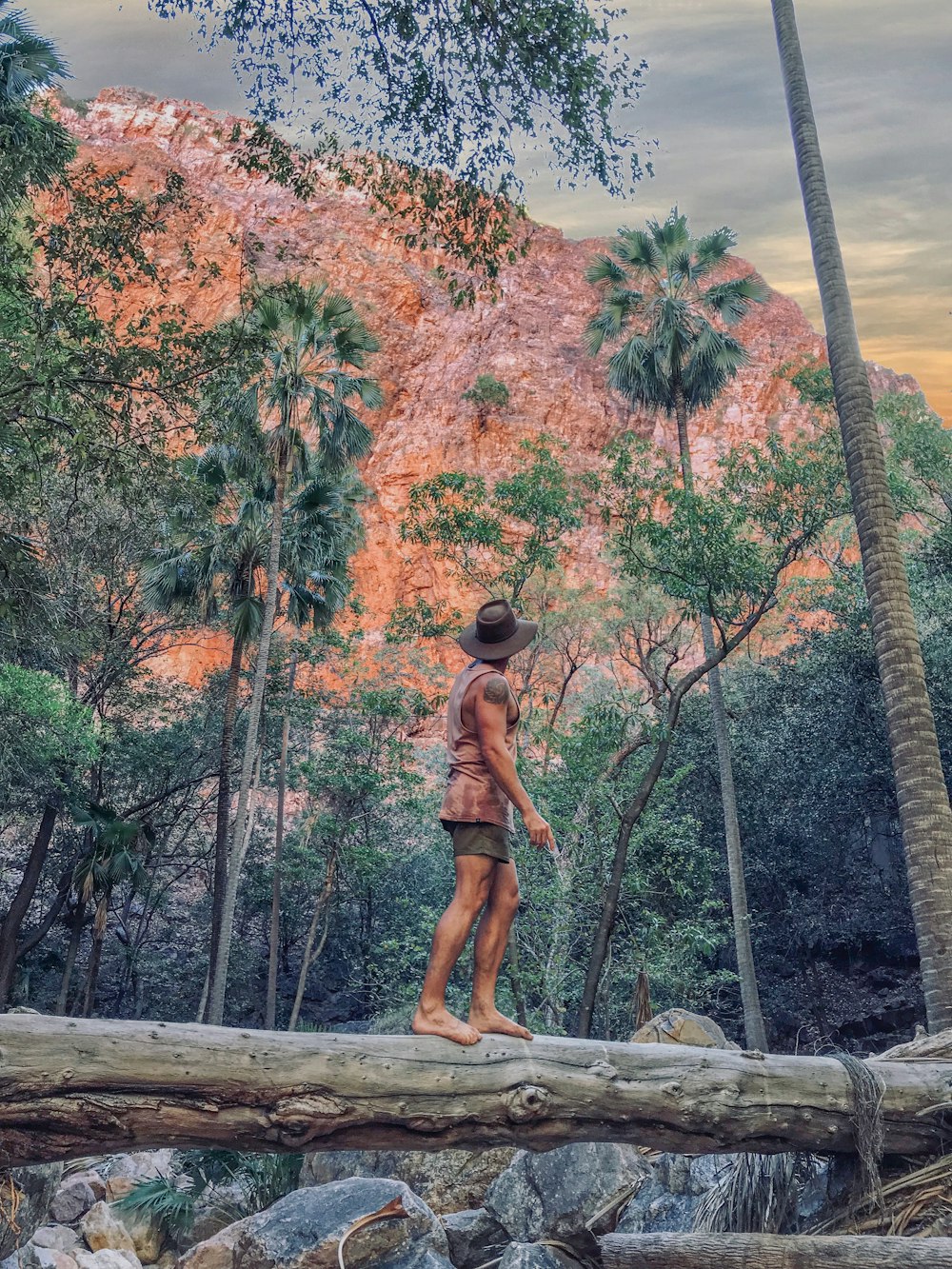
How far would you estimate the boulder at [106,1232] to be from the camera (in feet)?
31.2

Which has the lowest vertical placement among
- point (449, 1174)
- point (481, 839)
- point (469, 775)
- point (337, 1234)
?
point (449, 1174)

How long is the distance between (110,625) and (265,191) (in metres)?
49.6

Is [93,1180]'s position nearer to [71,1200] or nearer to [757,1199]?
[71,1200]

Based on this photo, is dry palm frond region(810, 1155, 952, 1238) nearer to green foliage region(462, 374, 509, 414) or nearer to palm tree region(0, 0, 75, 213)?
palm tree region(0, 0, 75, 213)

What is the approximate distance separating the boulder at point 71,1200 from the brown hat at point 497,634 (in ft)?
30.6

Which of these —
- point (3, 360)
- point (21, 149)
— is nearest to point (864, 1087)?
point (3, 360)

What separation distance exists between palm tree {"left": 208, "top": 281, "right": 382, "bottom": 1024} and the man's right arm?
526 inches

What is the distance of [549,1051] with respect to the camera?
4.36 metres

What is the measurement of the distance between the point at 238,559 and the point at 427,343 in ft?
130

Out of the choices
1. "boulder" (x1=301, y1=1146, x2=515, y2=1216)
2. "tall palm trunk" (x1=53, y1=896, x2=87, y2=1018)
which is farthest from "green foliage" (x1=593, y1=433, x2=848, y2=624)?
"tall palm trunk" (x1=53, y1=896, x2=87, y2=1018)

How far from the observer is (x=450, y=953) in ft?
14.4

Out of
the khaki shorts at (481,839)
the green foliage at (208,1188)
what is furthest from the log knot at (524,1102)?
the green foliage at (208,1188)

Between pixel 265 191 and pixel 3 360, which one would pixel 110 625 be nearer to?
pixel 3 360

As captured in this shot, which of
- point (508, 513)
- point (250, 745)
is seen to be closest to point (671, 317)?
point (508, 513)
